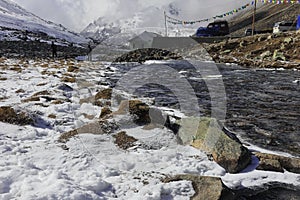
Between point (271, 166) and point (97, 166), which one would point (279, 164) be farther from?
point (97, 166)

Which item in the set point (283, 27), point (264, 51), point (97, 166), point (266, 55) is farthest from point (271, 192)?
point (283, 27)

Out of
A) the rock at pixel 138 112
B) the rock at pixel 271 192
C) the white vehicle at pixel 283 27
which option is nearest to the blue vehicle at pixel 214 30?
the white vehicle at pixel 283 27

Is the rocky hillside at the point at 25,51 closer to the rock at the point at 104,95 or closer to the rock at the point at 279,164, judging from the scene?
the rock at the point at 104,95

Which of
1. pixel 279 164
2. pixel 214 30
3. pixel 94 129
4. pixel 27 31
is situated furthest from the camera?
pixel 27 31

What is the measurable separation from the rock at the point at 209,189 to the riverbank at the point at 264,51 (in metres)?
16.5

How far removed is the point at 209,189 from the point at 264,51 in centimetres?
2335

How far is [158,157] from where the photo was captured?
13.9 ft

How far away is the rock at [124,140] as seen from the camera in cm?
455

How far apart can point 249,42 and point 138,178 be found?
88.0ft

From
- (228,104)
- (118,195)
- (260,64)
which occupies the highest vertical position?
(260,64)

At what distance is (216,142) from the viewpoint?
4305mm

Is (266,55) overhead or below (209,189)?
Result: overhead

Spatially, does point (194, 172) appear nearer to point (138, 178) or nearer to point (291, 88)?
point (138, 178)

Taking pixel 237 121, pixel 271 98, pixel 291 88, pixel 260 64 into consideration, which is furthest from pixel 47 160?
pixel 260 64
